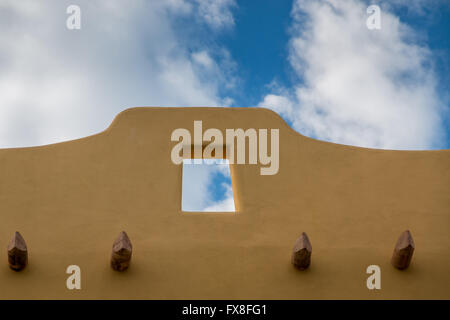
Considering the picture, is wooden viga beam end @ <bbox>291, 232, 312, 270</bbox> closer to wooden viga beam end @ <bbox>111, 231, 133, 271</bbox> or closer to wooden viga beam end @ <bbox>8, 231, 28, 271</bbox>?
wooden viga beam end @ <bbox>111, 231, 133, 271</bbox>

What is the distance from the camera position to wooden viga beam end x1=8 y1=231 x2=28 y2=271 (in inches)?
312

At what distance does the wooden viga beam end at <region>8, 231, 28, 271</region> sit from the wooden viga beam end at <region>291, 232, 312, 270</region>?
3252mm

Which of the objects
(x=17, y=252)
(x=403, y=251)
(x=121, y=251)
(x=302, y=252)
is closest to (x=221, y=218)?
(x=302, y=252)

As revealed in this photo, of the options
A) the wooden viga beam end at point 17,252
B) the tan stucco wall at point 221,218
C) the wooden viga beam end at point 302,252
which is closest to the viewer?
the wooden viga beam end at point 17,252

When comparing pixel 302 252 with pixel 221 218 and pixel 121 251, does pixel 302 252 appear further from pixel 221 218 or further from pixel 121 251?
pixel 121 251

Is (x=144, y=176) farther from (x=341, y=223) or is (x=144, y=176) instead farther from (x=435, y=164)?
(x=435, y=164)

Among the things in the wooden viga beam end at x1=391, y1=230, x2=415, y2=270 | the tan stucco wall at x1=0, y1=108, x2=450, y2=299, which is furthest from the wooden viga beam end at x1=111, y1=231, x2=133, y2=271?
the wooden viga beam end at x1=391, y1=230, x2=415, y2=270

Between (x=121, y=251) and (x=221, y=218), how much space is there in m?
1.48

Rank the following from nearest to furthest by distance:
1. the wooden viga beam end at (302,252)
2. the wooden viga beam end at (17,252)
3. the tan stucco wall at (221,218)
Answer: the wooden viga beam end at (17,252) → the wooden viga beam end at (302,252) → the tan stucco wall at (221,218)

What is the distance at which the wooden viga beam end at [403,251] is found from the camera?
8.23m

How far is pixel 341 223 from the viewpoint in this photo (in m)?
8.87

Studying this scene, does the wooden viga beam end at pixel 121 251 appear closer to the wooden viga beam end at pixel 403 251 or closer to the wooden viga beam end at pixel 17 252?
the wooden viga beam end at pixel 17 252

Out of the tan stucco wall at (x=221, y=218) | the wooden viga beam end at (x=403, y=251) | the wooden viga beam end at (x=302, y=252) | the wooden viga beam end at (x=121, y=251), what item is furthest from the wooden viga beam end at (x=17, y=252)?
the wooden viga beam end at (x=403, y=251)

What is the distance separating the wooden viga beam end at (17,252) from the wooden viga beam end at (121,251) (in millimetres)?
1047
